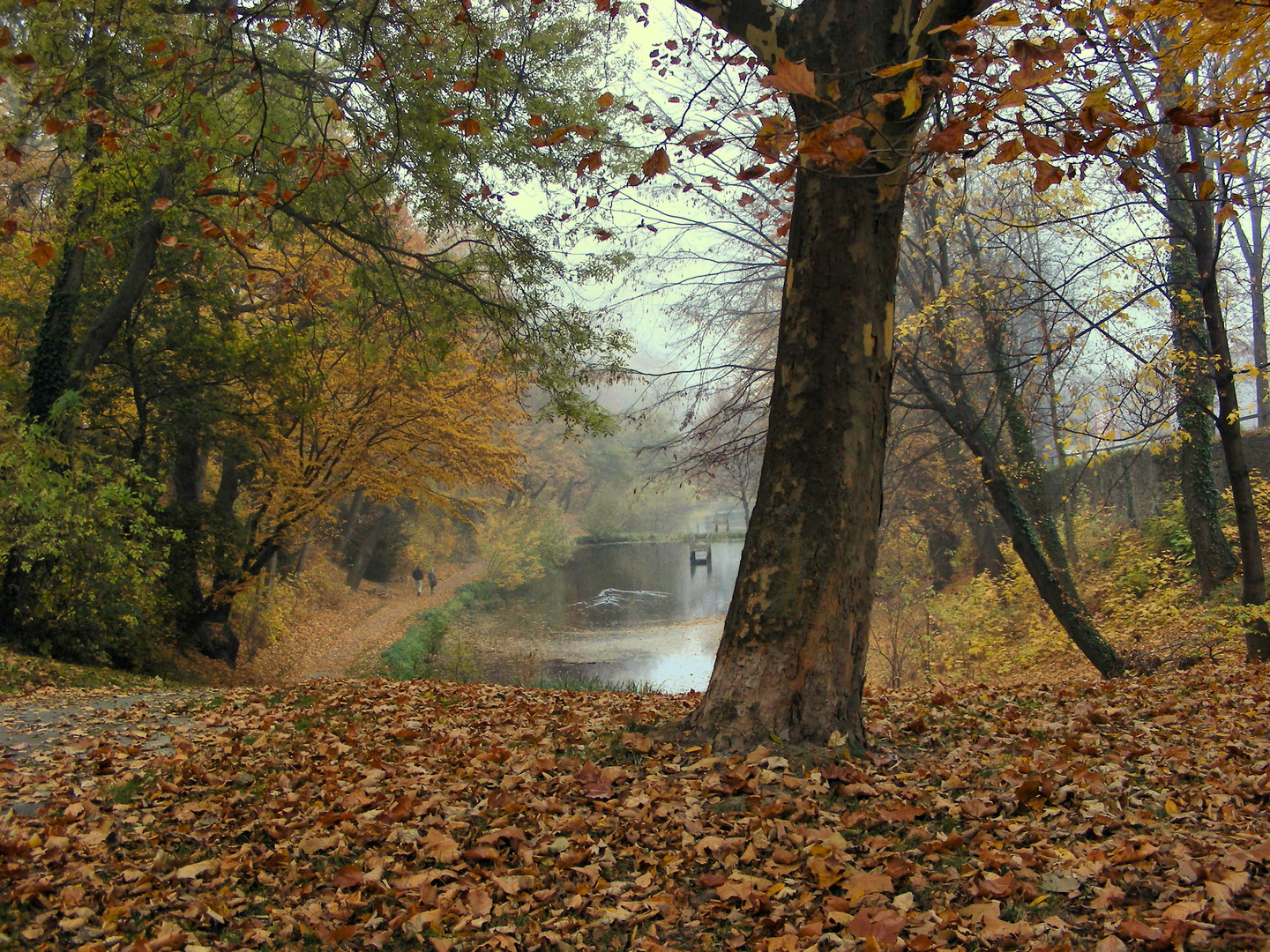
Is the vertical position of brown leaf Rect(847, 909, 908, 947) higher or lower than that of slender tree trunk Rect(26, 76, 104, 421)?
lower

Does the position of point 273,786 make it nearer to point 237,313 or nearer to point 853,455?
point 853,455

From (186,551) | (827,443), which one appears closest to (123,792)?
(827,443)

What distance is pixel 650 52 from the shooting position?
788cm

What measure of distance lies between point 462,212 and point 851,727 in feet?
24.6

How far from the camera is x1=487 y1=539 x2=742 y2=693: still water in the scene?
18.9m

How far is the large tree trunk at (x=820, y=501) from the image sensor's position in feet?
13.0

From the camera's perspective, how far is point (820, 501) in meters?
3.98

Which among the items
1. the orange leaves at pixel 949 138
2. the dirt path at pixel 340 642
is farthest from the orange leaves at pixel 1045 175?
the dirt path at pixel 340 642

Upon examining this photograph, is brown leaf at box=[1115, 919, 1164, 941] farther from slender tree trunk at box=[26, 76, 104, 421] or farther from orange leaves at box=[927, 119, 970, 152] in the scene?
slender tree trunk at box=[26, 76, 104, 421]

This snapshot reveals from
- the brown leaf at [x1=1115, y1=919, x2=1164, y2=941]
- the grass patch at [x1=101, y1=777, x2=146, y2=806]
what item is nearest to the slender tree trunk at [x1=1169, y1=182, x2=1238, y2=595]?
the brown leaf at [x1=1115, y1=919, x2=1164, y2=941]

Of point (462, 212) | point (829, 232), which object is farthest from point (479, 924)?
point (462, 212)

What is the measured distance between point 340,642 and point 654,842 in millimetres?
18799

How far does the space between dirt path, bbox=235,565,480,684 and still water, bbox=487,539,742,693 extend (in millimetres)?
3013

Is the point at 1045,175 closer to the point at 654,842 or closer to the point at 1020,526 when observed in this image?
the point at 654,842
